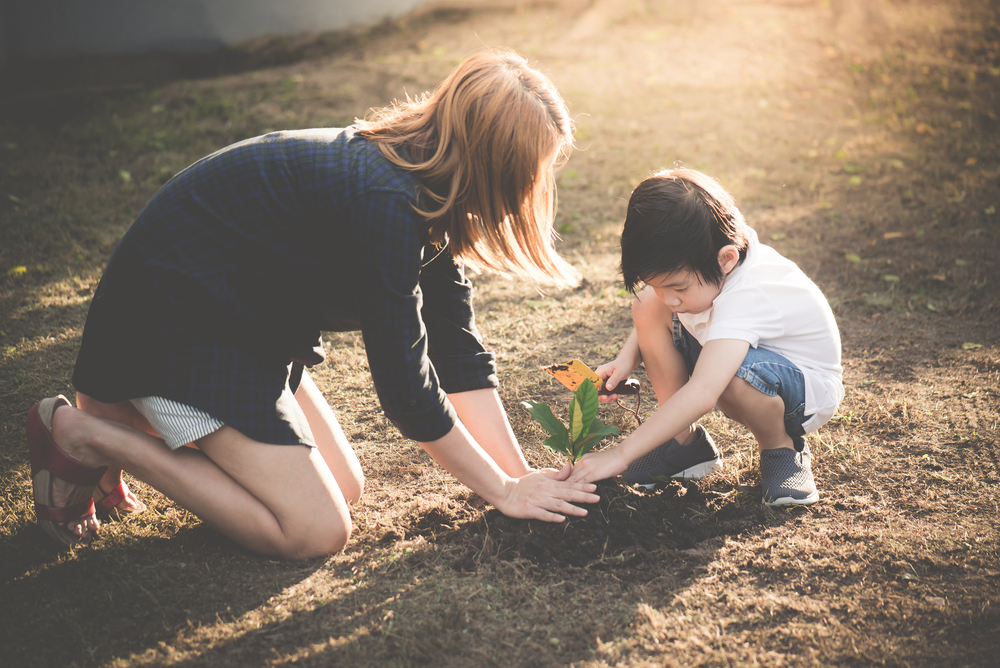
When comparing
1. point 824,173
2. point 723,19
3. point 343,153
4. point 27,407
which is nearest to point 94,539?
point 27,407

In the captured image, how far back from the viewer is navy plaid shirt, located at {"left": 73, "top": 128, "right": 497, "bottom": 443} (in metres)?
1.67

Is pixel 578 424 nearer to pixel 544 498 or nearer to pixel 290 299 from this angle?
pixel 544 498

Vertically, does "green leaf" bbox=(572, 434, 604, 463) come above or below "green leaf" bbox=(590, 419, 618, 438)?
below

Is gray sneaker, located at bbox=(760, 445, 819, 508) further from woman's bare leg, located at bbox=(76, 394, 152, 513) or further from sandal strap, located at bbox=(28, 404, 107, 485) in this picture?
sandal strap, located at bbox=(28, 404, 107, 485)

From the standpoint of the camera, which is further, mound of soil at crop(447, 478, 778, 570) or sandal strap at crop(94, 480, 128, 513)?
sandal strap at crop(94, 480, 128, 513)

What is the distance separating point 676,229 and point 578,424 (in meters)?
0.61

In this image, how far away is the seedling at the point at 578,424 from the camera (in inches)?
77.5

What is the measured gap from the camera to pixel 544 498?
194cm

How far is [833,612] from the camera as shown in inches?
66.7

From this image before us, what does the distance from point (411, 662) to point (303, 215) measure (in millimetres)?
1094

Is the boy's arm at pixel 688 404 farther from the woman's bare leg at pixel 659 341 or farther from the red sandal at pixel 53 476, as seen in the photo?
the red sandal at pixel 53 476

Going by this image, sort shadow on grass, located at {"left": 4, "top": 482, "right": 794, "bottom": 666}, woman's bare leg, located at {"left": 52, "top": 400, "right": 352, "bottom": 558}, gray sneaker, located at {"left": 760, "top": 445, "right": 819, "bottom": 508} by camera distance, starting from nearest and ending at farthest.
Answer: shadow on grass, located at {"left": 4, "top": 482, "right": 794, "bottom": 666}
woman's bare leg, located at {"left": 52, "top": 400, "right": 352, "bottom": 558}
gray sneaker, located at {"left": 760, "top": 445, "right": 819, "bottom": 508}

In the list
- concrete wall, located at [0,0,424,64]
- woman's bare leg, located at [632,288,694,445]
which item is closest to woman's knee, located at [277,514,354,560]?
woman's bare leg, located at [632,288,694,445]

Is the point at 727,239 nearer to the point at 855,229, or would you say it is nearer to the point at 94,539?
the point at 94,539
